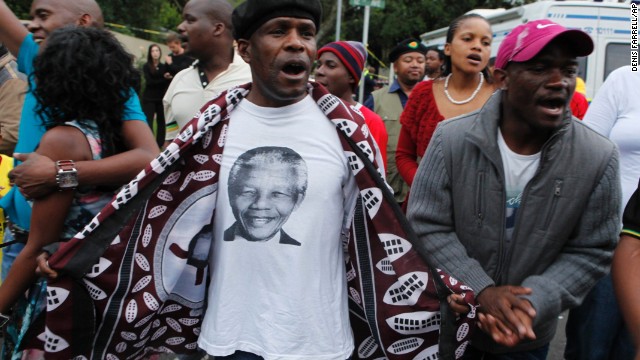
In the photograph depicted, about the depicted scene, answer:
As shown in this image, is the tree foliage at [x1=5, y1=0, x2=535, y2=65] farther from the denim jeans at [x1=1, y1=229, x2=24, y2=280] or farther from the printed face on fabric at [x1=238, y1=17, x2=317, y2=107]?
the printed face on fabric at [x1=238, y1=17, x2=317, y2=107]

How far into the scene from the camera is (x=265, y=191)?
2.46 m

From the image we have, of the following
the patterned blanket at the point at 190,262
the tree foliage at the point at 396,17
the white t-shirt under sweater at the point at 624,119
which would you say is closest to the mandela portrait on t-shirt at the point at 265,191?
the patterned blanket at the point at 190,262

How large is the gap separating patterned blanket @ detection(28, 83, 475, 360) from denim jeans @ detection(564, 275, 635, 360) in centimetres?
126

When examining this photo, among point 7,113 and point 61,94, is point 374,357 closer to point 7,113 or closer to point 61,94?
point 61,94

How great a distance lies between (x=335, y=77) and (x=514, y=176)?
2.31 metres

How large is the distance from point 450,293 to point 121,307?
1194mm

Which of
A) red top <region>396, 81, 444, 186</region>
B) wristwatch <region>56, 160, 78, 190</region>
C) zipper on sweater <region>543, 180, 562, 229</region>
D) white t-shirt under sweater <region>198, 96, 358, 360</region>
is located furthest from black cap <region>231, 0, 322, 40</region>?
red top <region>396, 81, 444, 186</region>

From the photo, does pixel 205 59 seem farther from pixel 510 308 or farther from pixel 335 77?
pixel 510 308

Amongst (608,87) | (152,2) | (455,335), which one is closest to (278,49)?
(455,335)

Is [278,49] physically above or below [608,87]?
above

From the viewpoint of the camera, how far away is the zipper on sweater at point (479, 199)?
248 centimetres

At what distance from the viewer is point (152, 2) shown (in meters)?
26.4

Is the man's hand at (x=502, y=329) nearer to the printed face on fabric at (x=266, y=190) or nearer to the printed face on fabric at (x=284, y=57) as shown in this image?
the printed face on fabric at (x=266, y=190)

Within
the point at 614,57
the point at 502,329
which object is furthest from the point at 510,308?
the point at 614,57
